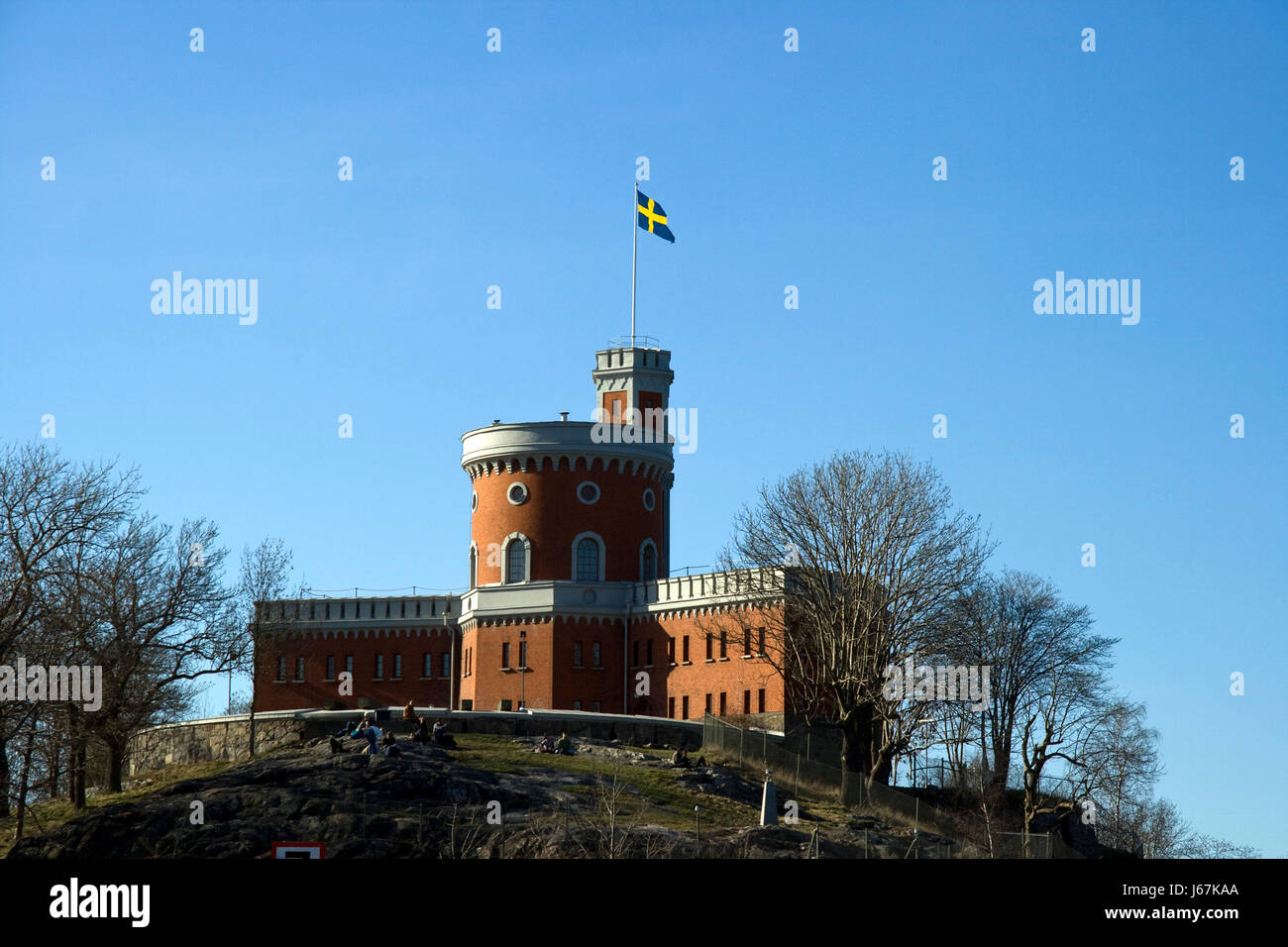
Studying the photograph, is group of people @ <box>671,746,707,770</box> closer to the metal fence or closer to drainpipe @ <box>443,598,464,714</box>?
the metal fence

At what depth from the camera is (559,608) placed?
77.1 m

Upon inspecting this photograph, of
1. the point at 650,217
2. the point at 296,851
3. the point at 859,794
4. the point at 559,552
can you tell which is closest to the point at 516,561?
the point at 559,552

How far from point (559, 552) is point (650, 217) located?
1583cm

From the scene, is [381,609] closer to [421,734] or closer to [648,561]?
[648,561]

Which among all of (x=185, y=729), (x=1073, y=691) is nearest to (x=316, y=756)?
(x=185, y=729)

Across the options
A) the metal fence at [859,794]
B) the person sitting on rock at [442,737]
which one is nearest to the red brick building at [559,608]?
the metal fence at [859,794]

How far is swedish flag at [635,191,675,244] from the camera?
81438 millimetres

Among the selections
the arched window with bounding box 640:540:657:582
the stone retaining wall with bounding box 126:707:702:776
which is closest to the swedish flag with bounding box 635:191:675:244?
the arched window with bounding box 640:540:657:582

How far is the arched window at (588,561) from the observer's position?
79.1 m

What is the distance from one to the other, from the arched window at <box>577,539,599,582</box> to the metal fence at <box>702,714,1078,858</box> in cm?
1599

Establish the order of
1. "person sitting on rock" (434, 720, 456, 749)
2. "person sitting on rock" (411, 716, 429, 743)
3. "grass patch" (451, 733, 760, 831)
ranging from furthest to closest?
"person sitting on rock" (434, 720, 456, 749)
"person sitting on rock" (411, 716, 429, 743)
"grass patch" (451, 733, 760, 831)
